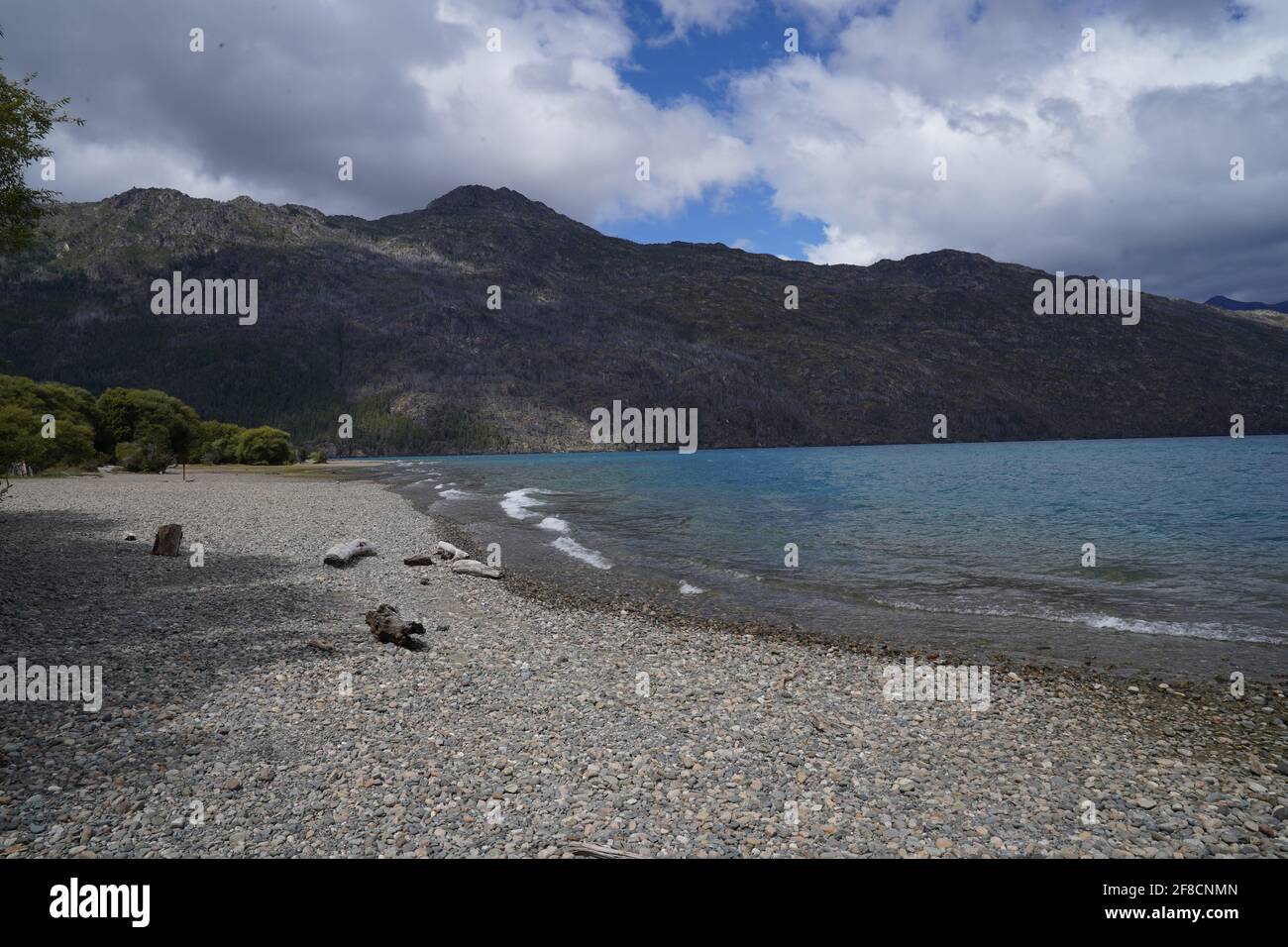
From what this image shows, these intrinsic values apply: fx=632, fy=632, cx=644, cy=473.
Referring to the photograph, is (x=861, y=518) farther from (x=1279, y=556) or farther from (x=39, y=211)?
(x=39, y=211)

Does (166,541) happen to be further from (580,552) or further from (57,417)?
(57,417)

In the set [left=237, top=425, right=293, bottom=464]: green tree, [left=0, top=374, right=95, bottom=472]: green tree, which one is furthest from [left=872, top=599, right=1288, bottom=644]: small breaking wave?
[left=237, top=425, right=293, bottom=464]: green tree

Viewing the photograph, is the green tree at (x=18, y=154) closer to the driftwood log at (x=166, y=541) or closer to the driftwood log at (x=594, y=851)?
the driftwood log at (x=166, y=541)

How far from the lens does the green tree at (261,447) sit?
12356 centimetres

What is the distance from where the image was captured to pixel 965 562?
2638cm

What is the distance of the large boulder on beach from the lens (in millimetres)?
23016

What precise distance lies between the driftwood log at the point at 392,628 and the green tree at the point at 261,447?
12888 cm

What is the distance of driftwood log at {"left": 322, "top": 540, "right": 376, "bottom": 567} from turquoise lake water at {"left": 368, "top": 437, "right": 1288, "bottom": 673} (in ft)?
18.7

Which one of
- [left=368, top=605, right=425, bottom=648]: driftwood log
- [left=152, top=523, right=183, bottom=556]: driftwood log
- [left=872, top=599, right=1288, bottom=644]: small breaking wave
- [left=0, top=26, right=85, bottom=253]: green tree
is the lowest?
[left=872, top=599, right=1288, bottom=644]: small breaking wave

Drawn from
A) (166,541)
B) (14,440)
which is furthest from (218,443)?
(166,541)

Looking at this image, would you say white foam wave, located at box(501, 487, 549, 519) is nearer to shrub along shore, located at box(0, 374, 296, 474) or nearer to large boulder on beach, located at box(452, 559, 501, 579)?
large boulder on beach, located at box(452, 559, 501, 579)

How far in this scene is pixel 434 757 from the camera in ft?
28.9

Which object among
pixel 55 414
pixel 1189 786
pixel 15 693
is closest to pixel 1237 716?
pixel 1189 786

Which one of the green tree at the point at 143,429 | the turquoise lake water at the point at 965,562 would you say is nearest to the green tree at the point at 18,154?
the turquoise lake water at the point at 965,562
